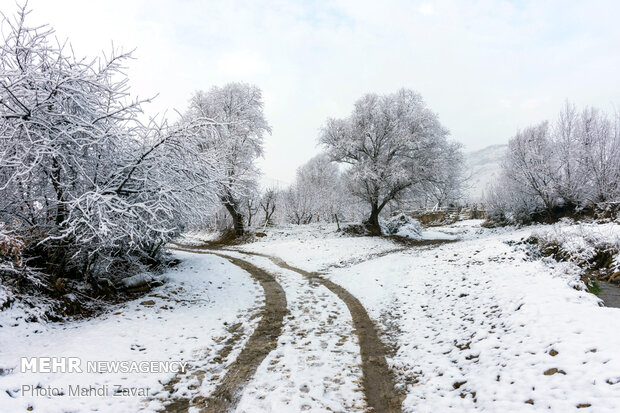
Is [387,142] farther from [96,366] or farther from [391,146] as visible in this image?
[96,366]

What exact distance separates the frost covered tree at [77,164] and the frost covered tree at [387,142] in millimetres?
16785

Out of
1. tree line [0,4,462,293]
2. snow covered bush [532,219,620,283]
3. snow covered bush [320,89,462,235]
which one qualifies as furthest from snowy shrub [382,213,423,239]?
tree line [0,4,462,293]

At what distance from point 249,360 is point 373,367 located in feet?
8.07

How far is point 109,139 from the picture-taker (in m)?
7.26

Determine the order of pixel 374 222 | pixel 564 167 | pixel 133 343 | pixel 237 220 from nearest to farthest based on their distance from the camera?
pixel 133 343 < pixel 564 167 < pixel 374 222 < pixel 237 220

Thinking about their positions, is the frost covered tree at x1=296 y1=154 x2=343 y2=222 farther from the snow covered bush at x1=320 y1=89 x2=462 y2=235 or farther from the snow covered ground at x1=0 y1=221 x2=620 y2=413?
the snow covered ground at x1=0 y1=221 x2=620 y2=413

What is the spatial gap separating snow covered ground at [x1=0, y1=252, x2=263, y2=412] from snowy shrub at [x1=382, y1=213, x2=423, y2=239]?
20672 mm

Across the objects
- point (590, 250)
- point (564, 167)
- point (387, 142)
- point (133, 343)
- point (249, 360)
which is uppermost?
point (387, 142)

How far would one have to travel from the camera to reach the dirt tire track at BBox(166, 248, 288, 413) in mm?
4555

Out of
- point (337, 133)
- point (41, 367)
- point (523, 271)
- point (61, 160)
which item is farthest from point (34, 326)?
point (337, 133)

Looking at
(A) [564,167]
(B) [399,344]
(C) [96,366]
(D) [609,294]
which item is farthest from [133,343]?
(A) [564,167]

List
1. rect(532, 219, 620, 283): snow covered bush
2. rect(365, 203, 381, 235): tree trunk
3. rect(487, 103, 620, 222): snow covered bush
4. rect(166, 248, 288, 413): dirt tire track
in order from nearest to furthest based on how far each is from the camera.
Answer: rect(166, 248, 288, 413): dirt tire track → rect(532, 219, 620, 283): snow covered bush → rect(487, 103, 620, 222): snow covered bush → rect(365, 203, 381, 235): tree trunk

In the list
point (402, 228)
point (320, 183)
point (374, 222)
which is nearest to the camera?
point (374, 222)

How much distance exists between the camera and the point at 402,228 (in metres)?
28.4
